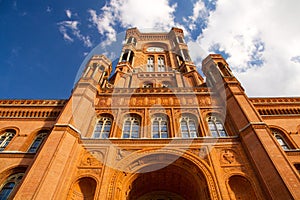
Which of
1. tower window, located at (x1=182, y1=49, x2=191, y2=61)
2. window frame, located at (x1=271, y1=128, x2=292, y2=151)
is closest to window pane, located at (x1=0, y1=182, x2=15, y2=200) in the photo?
window frame, located at (x1=271, y1=128, x2=292, y2=151)

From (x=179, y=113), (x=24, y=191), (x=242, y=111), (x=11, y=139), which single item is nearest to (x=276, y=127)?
(x=242, y=111)

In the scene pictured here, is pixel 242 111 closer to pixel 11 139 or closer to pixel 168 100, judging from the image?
pixel 168 100

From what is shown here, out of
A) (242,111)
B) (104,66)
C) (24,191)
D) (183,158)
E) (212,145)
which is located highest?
(104,66)

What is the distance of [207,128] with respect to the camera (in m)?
12.1

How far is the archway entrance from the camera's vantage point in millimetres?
9961

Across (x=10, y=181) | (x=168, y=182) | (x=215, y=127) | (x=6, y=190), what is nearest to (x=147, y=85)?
(x=215, y=127)

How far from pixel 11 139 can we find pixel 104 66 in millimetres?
8244

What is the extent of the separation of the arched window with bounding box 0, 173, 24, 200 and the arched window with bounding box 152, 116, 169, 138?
7003 mm

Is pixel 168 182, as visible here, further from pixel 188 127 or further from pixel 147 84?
pixel 147 84

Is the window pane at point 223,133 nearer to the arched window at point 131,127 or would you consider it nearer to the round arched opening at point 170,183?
the round arched opening at point 170,183

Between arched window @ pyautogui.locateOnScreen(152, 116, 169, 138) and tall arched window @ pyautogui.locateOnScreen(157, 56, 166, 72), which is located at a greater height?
tall arched window @ pyautogui.locateOnScreen(157, 56, 166, 72)

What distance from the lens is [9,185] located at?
984cm

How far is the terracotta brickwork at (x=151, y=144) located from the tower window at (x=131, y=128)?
2.4 inches

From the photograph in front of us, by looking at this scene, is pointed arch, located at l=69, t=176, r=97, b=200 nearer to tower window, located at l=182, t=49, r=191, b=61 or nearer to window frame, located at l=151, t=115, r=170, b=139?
window frame, located at l=151, t=115, r=170, b=139
